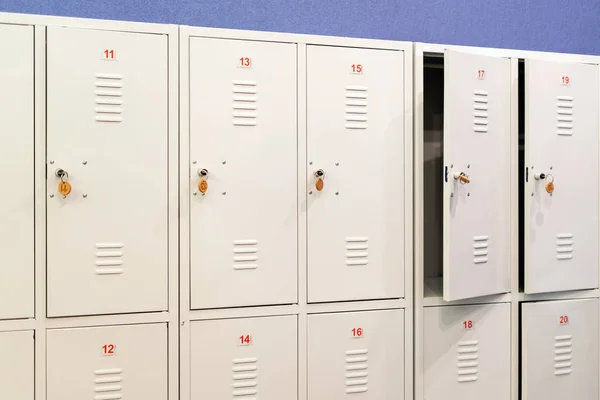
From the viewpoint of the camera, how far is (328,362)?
2396 millimetres

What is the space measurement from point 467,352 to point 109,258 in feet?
5.35

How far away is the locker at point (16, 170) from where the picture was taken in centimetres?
209

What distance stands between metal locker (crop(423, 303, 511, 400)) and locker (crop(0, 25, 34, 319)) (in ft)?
5.57

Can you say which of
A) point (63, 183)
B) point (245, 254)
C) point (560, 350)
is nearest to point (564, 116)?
point (560, 350)

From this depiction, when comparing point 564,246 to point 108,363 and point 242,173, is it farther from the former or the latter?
point 108,363

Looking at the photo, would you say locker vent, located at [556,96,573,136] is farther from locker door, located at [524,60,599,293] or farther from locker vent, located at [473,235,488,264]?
locker vent, located at [473,235,488,264]

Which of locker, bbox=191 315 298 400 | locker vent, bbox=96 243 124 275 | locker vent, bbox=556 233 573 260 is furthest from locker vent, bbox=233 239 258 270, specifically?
locker vent, bbox=556 233 573 260

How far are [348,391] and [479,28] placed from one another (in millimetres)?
2215

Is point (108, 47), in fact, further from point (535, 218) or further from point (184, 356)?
point (535, 218)

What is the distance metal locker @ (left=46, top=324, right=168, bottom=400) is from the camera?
7.06 ft

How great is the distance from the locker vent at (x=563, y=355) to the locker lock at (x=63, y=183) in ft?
7.42

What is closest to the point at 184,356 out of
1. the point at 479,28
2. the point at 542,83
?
the point at 542,83

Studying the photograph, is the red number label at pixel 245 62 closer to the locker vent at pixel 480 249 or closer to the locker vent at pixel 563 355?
the locker vent at pixel 480 249

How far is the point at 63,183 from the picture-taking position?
83.1 inches
